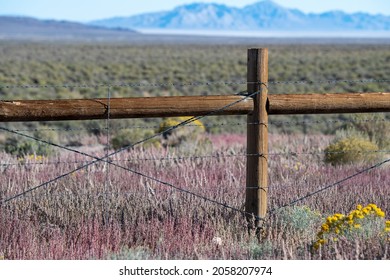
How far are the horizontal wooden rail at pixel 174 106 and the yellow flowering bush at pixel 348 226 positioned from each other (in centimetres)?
103

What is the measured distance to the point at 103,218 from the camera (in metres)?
6.28

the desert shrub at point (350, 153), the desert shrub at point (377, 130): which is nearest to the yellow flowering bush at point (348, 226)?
the desert shrub at point (350, 153)

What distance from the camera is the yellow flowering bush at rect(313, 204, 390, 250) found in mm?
5332

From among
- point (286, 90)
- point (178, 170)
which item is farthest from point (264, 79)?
point (286, 90)

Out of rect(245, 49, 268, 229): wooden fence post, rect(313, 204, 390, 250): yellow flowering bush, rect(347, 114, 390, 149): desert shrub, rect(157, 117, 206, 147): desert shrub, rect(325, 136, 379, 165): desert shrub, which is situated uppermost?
rect(245, 49, 268, 229): wooden fence post

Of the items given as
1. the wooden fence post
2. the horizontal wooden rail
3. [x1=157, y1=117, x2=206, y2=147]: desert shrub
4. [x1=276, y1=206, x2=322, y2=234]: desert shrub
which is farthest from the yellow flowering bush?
[x1=157, y1=117, x2=206, y2=147]: desert shrub

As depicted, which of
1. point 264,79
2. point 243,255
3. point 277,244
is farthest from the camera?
point 264,79

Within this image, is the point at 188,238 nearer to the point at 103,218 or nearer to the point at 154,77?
the point at 103,218

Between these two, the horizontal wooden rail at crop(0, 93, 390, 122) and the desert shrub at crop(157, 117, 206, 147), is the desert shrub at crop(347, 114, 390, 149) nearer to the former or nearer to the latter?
the desert shrub at crop(157, 117, 206, 147)

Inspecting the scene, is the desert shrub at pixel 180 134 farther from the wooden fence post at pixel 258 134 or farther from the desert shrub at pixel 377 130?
the wooden fence post at pixel 258 134

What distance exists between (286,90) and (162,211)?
30912 millimetres

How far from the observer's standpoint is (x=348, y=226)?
545 centimetres

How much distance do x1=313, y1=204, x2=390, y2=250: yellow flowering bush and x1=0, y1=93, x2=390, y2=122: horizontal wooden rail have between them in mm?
1033

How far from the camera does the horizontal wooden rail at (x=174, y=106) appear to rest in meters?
5.79
